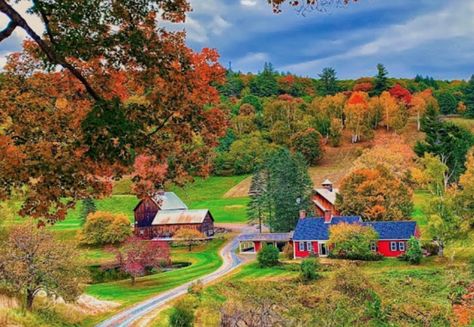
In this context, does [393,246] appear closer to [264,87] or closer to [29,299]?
[29,299]

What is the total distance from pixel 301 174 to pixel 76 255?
120ft

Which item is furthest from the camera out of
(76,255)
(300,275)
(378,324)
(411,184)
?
(411,184)

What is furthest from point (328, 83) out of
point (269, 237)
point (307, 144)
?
point (269, 237)

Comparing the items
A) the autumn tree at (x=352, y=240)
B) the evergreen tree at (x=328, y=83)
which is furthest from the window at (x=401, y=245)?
the evergreen tree at (x=328, y=83)

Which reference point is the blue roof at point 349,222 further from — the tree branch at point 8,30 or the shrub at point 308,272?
the tree branch at point 8,30

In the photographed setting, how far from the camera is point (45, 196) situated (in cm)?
866

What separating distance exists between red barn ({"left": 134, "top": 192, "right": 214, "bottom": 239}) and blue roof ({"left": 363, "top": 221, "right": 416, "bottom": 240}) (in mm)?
22007

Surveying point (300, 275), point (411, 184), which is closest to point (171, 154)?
point (300, 275)

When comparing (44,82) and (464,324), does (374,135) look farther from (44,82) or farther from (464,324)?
(44,82)

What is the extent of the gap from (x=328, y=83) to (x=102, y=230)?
10088 centimetres

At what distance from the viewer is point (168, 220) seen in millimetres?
65000

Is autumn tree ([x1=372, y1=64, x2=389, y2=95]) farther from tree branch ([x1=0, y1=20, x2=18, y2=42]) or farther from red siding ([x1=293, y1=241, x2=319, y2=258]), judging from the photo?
tree branch ([x1=0, y1=20, x2=18, y2=42])

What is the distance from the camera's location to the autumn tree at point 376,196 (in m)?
51.3

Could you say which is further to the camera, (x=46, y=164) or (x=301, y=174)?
(x=301, y=174)
